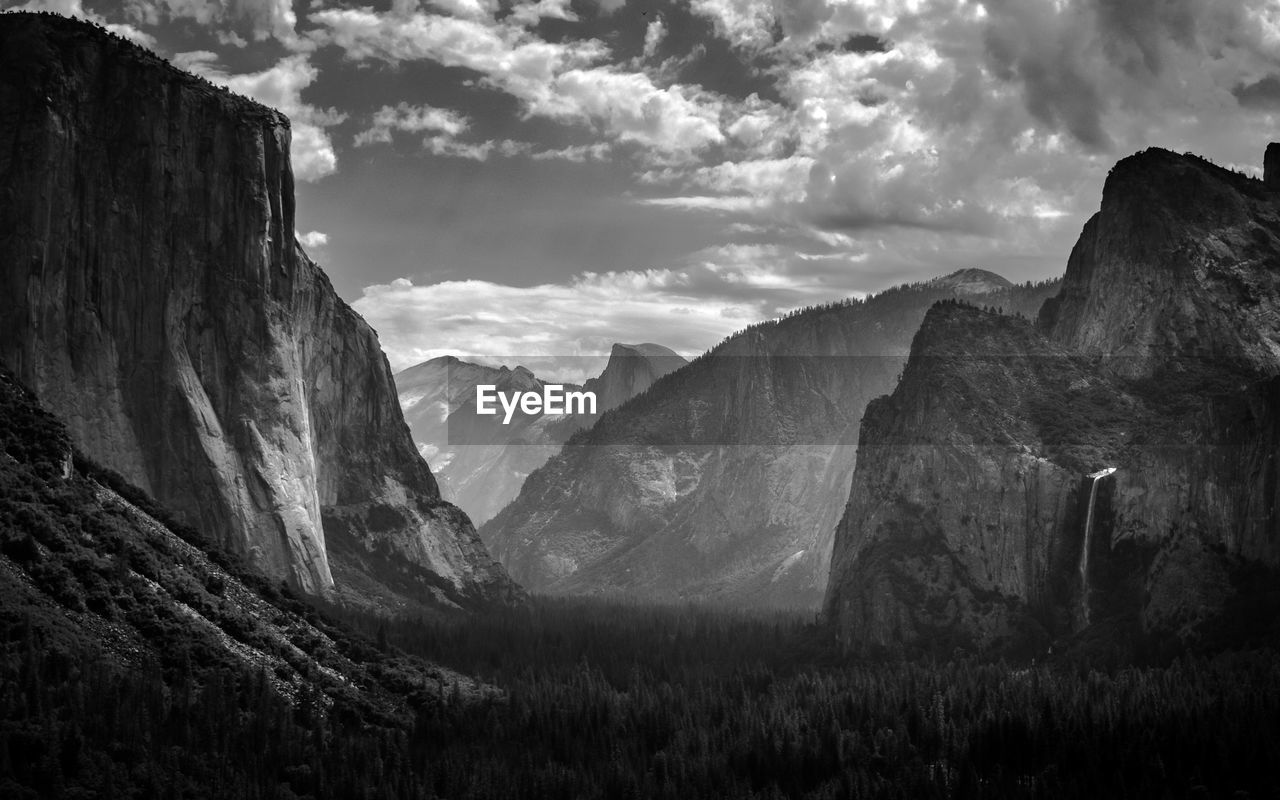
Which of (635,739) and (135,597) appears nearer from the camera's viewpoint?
(135,597)

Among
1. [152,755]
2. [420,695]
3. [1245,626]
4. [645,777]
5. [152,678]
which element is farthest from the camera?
[1245,626]

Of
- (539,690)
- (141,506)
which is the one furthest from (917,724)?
(141,506)

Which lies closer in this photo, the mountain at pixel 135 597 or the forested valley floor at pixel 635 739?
the forested valley floor at pixel 635 739

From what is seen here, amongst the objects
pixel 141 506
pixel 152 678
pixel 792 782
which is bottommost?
pixel 792 782

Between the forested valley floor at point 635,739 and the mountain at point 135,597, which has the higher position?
the mountain at point 135,597

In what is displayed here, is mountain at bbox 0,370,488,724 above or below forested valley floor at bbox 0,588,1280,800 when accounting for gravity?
above

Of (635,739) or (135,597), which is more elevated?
(135,597)

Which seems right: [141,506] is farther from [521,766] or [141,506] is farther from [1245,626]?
[1245,626]

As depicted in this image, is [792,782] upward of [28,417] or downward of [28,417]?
downward

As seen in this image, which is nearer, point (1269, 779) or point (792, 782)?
point (1269, 779)

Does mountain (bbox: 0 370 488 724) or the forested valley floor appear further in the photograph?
mountain (bbox: 0 370 488 724)

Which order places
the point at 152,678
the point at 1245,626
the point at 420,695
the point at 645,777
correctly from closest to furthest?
the point at 152,678 < the point at 645,777 < the point at 420,695 < the point at 1245,626
